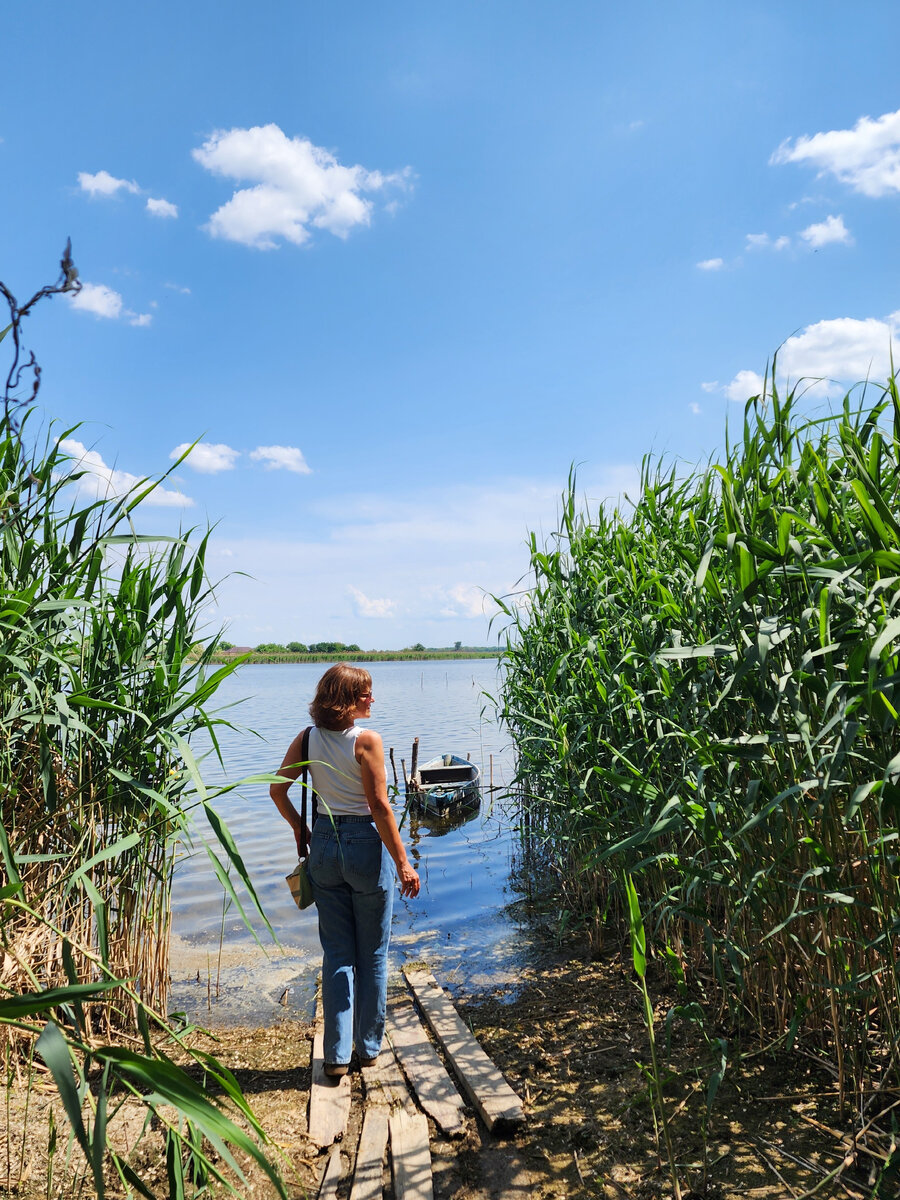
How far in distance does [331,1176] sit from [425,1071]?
2.72 feet

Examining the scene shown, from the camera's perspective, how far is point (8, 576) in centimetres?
303

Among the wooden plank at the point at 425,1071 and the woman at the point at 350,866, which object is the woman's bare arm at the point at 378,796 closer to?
the woman at the point at 350,866

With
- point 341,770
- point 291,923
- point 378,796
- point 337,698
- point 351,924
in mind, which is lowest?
point 291,923

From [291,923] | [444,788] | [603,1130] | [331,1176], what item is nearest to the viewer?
[331,1176]

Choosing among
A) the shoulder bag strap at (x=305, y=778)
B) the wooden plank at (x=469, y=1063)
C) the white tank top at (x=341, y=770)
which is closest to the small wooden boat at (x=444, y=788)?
the wooden plank at (x=469, y=1063)

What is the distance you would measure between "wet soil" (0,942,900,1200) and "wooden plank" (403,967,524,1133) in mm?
86

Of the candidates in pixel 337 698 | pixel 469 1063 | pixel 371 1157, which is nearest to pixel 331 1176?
pixel 371 1157

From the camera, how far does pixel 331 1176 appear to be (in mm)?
2904

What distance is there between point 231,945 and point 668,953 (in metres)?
5.55

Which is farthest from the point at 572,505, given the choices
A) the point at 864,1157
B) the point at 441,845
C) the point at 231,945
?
the point at 441,845

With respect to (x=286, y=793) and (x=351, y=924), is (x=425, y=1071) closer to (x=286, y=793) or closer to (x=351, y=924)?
(x=351, y=924)

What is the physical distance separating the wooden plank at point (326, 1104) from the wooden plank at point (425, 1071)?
12.9 inches

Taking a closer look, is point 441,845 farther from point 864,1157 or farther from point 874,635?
point 874,635

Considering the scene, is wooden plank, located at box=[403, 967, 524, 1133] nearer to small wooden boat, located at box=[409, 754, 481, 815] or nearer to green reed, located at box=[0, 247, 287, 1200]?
green reed, located at box=[0, 247, 287, 1200]
